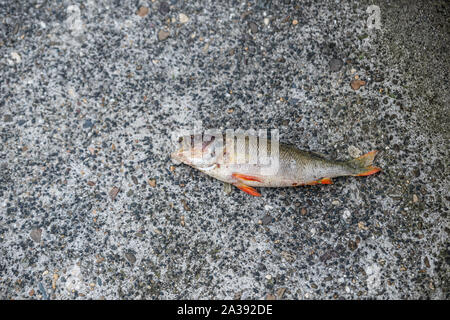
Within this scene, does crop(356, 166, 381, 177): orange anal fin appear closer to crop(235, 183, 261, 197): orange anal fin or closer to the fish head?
crop(235, 183, 261, 197): orange anal fin

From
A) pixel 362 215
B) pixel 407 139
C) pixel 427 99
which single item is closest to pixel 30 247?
pixel 362 215

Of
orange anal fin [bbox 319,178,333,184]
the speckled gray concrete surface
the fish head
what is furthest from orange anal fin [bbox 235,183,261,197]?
orange anal fin [bbox 319,178,333,184]

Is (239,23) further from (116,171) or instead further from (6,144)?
(6,144)

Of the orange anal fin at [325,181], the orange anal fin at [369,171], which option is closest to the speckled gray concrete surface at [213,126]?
the orange anal fin at [369,171]

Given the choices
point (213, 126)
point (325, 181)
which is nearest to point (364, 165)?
point (325, 181)

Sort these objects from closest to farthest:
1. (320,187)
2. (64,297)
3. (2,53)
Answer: (64,297)
(320,187)
(2,53)
